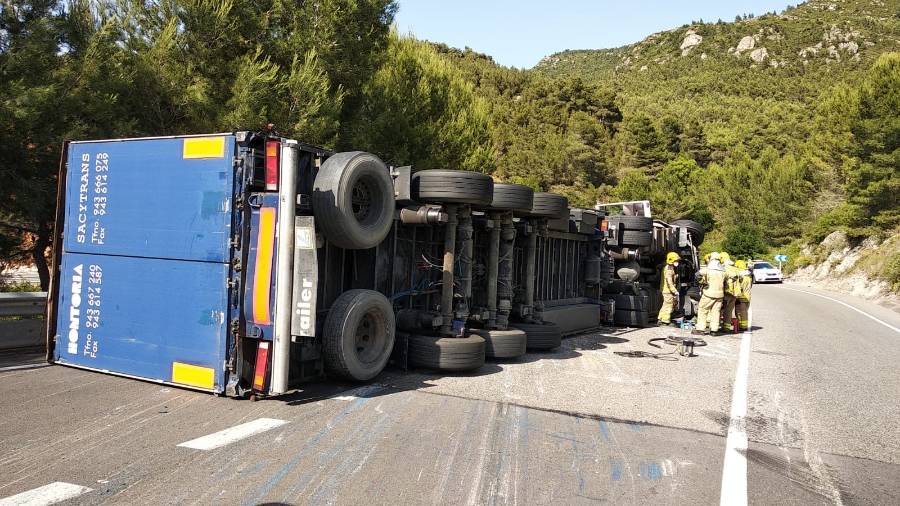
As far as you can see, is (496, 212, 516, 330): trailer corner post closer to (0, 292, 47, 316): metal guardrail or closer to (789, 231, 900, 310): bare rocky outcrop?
(0, 292, 47, 316): metal guardrail

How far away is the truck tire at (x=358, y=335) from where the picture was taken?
222 inches

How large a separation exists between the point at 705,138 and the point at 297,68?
5141 centimetres

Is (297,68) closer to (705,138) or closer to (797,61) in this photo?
(705,138)

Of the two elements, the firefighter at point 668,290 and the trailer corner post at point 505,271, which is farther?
the firefighter at point 668,290

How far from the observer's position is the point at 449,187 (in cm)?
684

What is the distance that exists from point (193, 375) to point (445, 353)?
2.47 meters

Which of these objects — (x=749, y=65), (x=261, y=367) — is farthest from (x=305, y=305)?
(x=749, y=65)

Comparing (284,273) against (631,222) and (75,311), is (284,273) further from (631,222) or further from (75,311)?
(631,222)

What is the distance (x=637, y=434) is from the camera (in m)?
4.86

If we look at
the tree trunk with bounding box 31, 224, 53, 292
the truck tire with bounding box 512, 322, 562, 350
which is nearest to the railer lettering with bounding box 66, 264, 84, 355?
the tree trunk with bounding box 31, 224, 53, 292

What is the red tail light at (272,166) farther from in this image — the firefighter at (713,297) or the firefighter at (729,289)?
the firefighter at (729,289)

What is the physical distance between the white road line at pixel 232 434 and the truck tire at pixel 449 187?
307 cm

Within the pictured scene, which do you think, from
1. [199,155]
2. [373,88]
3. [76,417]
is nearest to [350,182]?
[199,155]

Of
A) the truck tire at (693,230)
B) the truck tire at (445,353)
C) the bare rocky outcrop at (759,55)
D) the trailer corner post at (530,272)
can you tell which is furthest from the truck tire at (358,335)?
the bare rocky outcrop at (759,55)
